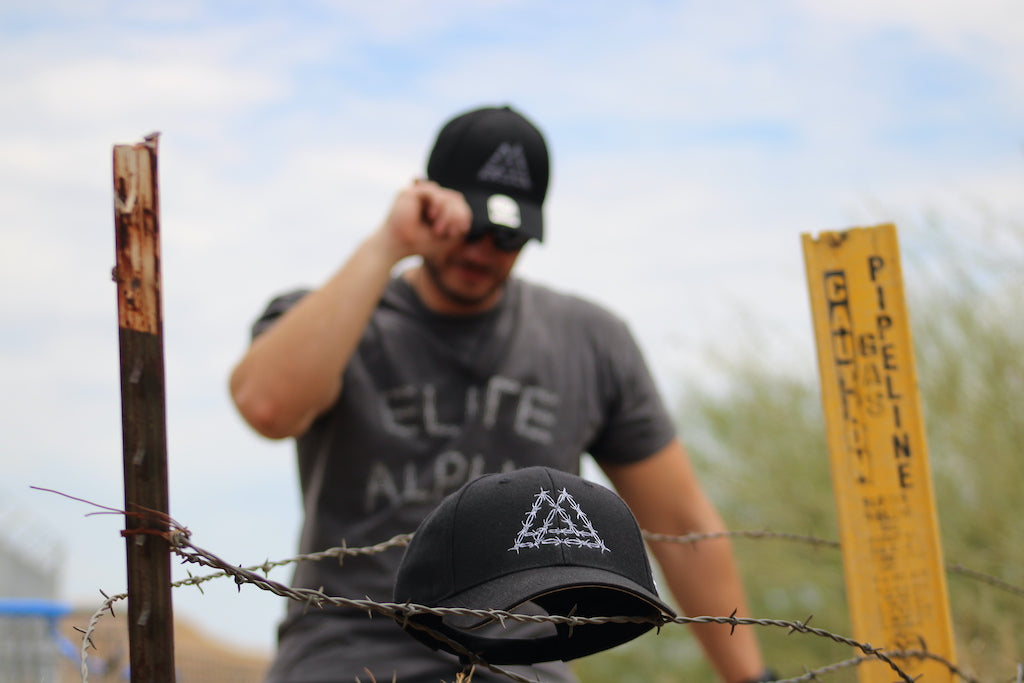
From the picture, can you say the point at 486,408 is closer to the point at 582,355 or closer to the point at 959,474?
the point at 582,355

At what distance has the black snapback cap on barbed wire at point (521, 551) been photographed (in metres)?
1.37

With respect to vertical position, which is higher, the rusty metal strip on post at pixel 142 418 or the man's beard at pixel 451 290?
the man's beard at pixel 451 290

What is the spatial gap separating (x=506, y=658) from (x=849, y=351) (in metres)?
0.93

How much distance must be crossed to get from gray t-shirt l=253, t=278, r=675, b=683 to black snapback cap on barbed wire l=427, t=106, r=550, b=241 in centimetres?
30

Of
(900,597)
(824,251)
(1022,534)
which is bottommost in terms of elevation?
(1022,534)

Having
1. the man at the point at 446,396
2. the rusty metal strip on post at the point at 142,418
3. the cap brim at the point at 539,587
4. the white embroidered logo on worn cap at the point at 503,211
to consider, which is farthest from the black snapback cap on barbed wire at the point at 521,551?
the white embroidered logo on worn cap at the point at 503,211

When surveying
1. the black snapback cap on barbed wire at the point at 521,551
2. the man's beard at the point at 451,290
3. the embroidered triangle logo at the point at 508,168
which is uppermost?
the embroidered triangle logo at the point at 508,168

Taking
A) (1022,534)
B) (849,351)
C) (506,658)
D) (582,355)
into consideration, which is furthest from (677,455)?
(1022,534)

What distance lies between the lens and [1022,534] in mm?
5855

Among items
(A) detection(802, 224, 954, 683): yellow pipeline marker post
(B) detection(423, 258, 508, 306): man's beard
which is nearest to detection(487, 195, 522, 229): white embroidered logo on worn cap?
(B) detection(423, 258, 508, 306): man's beard

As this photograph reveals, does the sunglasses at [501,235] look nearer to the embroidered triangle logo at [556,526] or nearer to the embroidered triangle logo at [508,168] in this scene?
the embroidered triangle logo at [508,168]

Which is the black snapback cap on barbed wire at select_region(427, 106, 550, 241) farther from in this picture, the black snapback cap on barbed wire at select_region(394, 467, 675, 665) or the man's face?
the black snapback cap on barbed wire at select_region(394, 467, 675, 665)

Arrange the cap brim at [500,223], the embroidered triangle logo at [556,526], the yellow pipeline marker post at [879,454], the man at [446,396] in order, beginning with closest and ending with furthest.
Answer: the embroidered triangle logo at [556,526] → the yellow pipeline marker post at [879,454] → the man at [446,396] → the cap brim at [500,223]

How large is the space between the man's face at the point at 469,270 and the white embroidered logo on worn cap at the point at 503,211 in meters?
0.04
